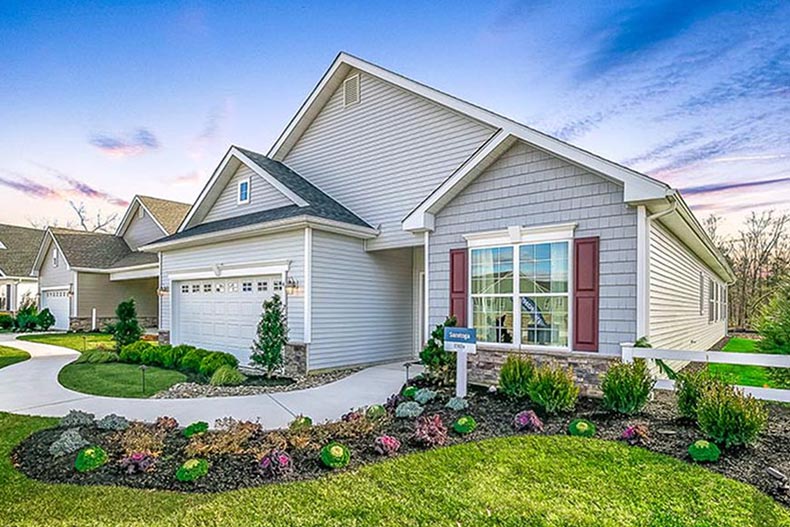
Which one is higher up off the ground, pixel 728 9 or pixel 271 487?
pixel 728 9

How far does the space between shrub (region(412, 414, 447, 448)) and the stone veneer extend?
2.72 metres

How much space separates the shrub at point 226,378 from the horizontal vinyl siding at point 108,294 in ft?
55.5

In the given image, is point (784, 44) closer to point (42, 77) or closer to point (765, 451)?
point (765, 451)

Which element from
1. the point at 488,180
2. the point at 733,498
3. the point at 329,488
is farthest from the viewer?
the point at 488,180

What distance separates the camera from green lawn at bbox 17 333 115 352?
15.9 m

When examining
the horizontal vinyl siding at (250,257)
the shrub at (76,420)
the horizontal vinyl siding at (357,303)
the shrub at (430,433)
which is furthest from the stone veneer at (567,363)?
the shrub at (76,420)

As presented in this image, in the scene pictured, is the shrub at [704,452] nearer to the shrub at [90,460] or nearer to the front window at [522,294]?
the front window at [522,294]

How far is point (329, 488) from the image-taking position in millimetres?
4121

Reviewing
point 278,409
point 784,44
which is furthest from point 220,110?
point 784,44

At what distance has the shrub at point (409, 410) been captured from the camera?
6.23m

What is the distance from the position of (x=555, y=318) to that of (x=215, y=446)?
18.1 feet

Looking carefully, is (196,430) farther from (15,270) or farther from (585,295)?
(15,270)

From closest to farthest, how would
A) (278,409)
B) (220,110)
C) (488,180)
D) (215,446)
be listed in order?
1. (215,446)
2. (278,409)
3. (488,180)
4. (220,110)

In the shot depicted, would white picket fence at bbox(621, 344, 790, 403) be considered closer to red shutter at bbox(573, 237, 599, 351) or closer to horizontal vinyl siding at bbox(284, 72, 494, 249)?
red shutter at bbox(573, 237, 599, 351)
